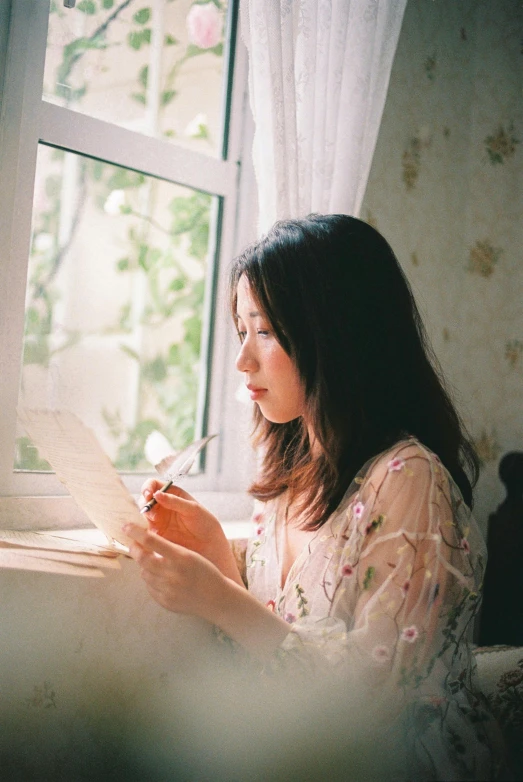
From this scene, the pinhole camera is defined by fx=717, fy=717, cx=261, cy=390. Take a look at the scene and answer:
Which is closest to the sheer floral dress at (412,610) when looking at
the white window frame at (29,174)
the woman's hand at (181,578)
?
the woman's hand at (181,578)

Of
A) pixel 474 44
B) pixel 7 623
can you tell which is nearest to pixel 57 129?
pixel 7 623

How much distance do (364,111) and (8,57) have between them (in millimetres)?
710

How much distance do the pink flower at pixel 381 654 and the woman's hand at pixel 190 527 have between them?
32 centimetres

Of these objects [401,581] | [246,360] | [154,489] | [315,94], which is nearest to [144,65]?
[315,94]

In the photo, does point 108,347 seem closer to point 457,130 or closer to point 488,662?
point 488,662

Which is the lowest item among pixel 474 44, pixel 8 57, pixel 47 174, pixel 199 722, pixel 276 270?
pixel 199 722

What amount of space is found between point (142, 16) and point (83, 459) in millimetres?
1041

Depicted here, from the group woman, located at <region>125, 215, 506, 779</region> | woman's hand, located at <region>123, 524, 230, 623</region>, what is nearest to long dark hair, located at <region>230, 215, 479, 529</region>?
woman, located at <region>125, 215, 506, 779</region>

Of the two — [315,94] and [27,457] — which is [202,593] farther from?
[315,94]

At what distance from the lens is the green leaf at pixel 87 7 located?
1.32 metres

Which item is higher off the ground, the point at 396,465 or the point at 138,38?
the point at 138,38

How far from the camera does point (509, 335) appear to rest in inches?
83.2

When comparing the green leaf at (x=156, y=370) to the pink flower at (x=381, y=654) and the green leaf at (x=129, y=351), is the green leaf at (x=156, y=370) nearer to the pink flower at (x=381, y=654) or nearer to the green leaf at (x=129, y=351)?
the green leaf at (x=129, y=351)

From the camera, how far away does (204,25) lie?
154cm
